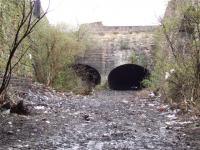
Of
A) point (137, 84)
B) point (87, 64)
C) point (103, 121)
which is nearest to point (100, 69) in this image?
point (87, 64)

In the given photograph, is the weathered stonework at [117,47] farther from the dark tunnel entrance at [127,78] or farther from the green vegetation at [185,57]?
the green vegetation at [185,57]

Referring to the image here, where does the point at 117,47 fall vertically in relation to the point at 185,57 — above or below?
above

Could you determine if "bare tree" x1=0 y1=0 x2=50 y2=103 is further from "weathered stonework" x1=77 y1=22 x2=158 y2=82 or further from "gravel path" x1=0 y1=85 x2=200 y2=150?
"weathered stonework" x1=77 y1=22 x2=158 y2=82

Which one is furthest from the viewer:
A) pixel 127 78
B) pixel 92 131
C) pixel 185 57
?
pixel 127 78

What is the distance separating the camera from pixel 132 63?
78.0 ft

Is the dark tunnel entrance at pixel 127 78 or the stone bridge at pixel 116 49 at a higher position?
the stone bridge at pixel 116 49

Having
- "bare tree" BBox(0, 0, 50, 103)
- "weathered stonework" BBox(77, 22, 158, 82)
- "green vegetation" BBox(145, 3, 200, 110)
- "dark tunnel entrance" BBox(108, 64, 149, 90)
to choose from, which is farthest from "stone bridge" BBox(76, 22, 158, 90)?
"bare tree" BBox(0, 0, 50, 103)

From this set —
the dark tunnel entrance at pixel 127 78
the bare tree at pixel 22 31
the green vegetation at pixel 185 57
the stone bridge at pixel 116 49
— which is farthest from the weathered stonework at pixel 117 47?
the bare tree at pixel 22 31

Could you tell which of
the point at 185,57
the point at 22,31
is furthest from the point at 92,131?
the point at 185,57

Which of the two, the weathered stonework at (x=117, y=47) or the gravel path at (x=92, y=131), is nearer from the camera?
the gravel path at (x=92, y=131)

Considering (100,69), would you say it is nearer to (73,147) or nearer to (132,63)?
(132,63)

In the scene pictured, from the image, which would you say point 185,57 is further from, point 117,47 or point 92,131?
point 117,47

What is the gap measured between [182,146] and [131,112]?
4.20 meters

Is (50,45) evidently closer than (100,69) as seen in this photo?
Yes
